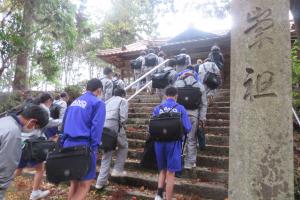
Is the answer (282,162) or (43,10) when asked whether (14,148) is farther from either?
(43,10)

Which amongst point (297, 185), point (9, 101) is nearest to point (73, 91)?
point (9, 101)

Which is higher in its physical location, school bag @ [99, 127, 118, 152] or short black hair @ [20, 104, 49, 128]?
short black hair @ [20, 104, 49, 128]

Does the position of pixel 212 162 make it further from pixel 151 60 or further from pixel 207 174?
pixel 151 60

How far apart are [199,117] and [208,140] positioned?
3.53 feet

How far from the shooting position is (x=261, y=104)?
7.55ft

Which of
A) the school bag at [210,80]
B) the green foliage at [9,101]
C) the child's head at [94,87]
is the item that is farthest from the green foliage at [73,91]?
the child's head at [94,87]

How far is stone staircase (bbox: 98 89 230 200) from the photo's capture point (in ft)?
Result: 17.4

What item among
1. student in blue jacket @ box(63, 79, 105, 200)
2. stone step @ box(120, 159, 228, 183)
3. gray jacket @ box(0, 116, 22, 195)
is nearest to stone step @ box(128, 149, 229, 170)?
stone step @ box(120, 159, 228, 183)

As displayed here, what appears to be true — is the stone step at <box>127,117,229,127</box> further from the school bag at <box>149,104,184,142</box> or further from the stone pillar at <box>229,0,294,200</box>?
the stone pillar at <box>229,0,294,200</box>

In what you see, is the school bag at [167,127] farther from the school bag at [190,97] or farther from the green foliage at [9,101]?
the green foliage at [9,101]

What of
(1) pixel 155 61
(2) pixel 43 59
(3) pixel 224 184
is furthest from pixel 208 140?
(2) pixel 43 59

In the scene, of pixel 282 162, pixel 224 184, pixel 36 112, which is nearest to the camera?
pixel 282 162

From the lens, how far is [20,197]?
5.73 m

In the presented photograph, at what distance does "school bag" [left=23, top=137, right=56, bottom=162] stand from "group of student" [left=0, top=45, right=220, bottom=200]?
9 cm
